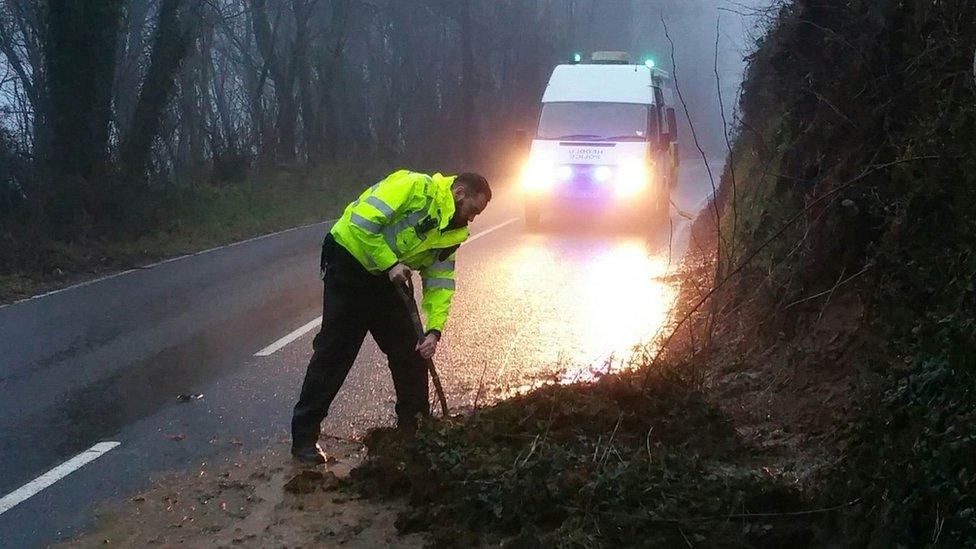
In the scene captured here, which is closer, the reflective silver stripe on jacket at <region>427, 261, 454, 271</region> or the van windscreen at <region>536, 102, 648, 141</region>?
the reflective silver stripe on jacket at <region>427, 261, 454, 271</region>

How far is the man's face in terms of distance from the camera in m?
5.63

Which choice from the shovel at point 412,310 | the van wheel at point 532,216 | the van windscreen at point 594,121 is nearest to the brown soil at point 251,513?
the shovel at point 412,310

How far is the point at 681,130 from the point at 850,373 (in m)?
49.9

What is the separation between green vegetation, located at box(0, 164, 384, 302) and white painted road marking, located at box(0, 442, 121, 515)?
643cm

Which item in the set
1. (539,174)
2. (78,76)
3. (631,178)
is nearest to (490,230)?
(539,174)

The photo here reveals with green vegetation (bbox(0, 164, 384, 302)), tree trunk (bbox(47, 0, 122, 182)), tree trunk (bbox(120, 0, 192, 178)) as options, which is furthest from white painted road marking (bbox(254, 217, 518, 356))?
tree trunk (bbox(120, 0, 192, 178))

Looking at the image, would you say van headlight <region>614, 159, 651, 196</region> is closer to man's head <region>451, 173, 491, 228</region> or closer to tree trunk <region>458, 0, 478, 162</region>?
man's head <region>451, 173, 491, 228</region>

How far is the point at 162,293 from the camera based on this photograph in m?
12.3

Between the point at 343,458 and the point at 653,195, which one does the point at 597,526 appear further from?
the point at 653,195

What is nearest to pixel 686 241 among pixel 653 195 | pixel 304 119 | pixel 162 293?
pixel 653 195

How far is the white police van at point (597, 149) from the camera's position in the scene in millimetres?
18500

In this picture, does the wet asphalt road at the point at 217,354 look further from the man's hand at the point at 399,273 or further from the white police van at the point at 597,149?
the white police van at the point at 597,149

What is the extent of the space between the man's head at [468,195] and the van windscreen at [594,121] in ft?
43.6

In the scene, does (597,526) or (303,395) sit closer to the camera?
(597,526)
